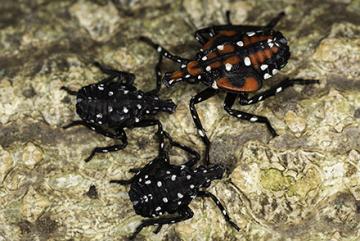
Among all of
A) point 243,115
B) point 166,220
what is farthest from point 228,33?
point 166,220

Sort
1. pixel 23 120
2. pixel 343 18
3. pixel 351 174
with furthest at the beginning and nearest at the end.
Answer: pixel 343 18 < pixel 23 120 < pixel 351 174

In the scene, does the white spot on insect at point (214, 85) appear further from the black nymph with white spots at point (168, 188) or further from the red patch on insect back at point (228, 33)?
the black nymph with white spots at point (168, 188)

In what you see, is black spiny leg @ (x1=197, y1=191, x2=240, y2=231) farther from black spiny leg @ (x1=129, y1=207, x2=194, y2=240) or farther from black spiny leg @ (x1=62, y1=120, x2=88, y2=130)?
black spiny leg @ (x1=62, y1=120, x2=88, y2=130)

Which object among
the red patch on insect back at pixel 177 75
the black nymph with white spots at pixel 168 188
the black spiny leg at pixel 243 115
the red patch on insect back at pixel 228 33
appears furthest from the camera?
the red patch on insect back at pixel 228 33

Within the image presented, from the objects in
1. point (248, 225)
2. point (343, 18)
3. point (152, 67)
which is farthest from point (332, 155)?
point (152, 67)

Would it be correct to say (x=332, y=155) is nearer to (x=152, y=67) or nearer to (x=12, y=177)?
(x=152, y=67)

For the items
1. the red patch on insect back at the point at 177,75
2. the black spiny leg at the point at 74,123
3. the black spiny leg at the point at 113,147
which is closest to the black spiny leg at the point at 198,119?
the red patch on insect back at the point at 177,75

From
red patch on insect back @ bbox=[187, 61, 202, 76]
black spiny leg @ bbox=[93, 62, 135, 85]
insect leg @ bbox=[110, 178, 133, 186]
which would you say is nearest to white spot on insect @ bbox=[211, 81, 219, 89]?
red patch on insect back @ bbox=[187, 61, 202, 76]
